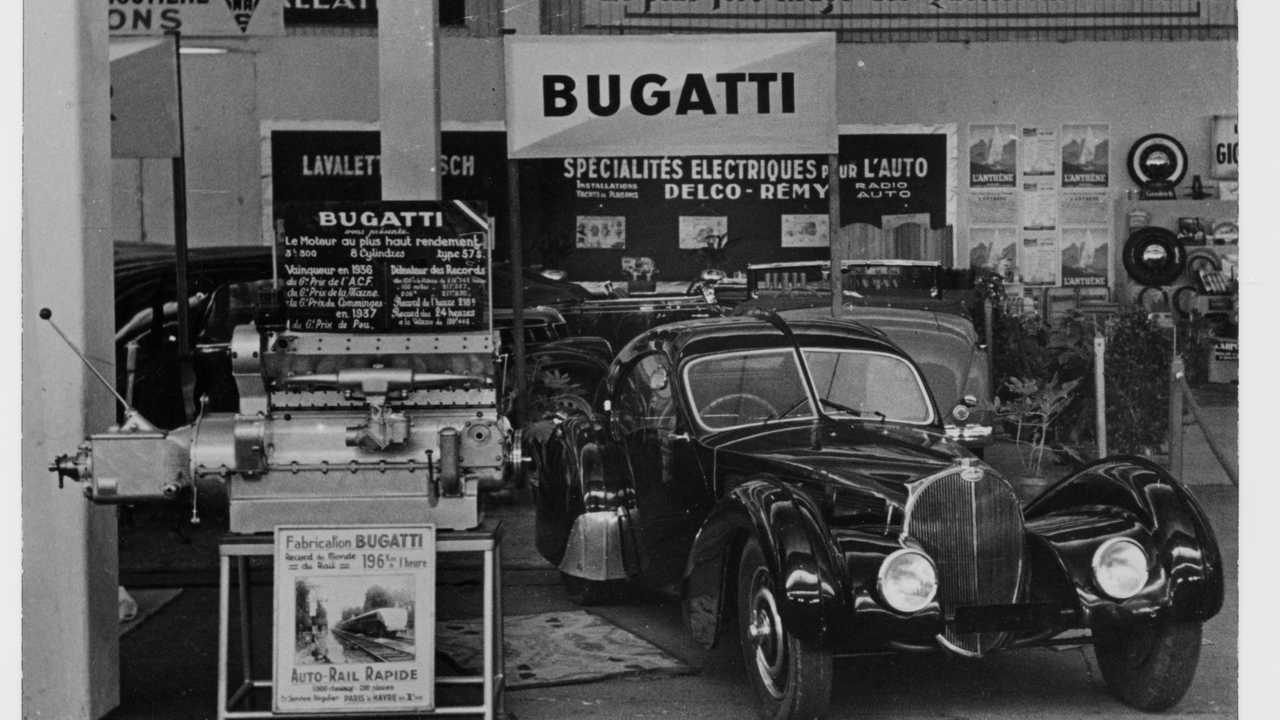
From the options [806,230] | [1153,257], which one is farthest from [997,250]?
[806,230]

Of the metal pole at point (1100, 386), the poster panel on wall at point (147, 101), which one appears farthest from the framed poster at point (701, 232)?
the poster panel on wall at point (147, 101)

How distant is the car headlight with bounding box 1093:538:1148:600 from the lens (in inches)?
202

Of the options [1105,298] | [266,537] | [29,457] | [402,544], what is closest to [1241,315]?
[1105,298]

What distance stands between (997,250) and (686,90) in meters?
Result: 1.43

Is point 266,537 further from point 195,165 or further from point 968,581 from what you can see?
point 968,581

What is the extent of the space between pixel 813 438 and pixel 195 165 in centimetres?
271

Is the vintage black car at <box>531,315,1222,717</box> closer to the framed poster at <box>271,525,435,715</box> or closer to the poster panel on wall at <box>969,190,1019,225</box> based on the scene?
the poster panel on wall at <box>969,190,1019,225</box>

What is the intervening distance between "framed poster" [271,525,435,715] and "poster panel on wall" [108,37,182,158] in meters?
2.03

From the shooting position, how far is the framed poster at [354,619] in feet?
16.2

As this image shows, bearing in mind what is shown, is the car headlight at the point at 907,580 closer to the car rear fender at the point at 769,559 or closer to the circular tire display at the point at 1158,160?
the car rear fender at the point at 769,559

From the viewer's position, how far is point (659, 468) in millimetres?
5938

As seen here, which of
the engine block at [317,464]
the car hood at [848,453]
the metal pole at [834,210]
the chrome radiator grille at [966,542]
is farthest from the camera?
the metal pole at [834,210]

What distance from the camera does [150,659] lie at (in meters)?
6.03

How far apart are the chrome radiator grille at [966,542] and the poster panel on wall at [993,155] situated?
1516 millimetres
